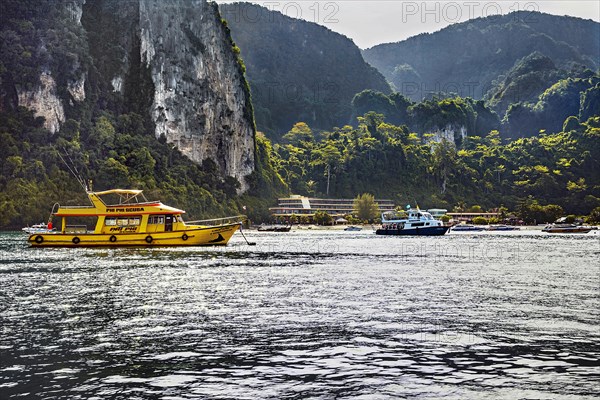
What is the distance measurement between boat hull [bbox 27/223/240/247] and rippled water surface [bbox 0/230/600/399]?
37.5 m

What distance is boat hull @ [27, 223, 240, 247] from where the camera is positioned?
8462cm

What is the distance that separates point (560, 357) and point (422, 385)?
5980 millimetres

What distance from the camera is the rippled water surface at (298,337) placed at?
17.8 metres

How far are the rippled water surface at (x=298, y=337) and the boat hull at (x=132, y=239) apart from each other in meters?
37.5

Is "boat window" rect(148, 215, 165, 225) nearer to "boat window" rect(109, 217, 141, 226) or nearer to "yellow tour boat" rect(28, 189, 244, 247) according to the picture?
"yellow tour boat" rect(28, 189, 244, 247)

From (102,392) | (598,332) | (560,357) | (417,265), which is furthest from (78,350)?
(417,265)

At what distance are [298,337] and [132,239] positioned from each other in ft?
210

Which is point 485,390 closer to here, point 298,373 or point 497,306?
point 298,373

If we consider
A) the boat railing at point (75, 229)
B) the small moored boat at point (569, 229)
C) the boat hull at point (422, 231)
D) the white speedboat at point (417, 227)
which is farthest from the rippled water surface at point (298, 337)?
the small moored boat at point (569, 229)

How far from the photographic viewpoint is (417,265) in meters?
59.7

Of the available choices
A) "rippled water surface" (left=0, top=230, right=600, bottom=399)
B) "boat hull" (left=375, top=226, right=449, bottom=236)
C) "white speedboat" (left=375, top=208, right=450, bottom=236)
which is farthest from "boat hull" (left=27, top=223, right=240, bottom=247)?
"white speedboat" (left=375, top=208, right=450, bottom=236)

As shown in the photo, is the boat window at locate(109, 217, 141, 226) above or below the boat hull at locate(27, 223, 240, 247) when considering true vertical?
above

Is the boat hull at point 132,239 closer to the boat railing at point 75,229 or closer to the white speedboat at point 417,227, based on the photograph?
the boat railing at point 75,229

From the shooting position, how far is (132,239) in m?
84.5
